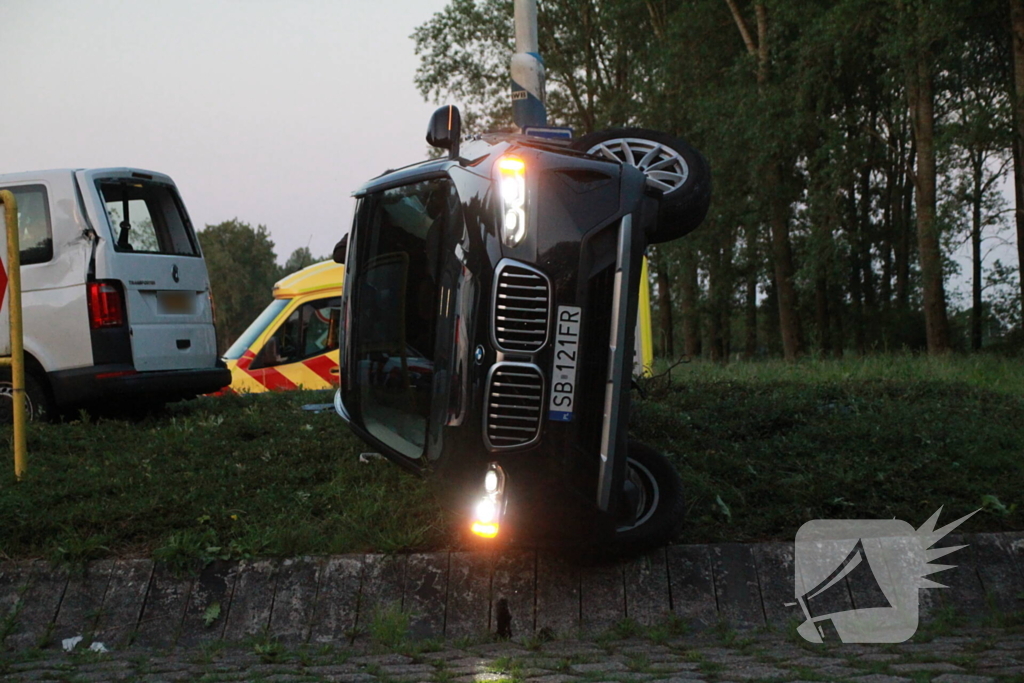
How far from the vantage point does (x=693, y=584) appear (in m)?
5.29

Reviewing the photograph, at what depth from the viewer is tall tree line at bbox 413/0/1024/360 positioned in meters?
19.7

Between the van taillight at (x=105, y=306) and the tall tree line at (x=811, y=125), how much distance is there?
1392 cm

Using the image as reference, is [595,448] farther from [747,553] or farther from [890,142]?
[890,142]

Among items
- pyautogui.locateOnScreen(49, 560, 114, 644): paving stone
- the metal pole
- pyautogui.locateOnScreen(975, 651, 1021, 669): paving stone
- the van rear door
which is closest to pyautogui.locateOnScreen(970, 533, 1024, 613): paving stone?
pyautogui.locateOnScreen(975, 651, 1021, 669): paving stone

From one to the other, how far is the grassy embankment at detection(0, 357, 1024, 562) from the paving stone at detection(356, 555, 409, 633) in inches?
4.1

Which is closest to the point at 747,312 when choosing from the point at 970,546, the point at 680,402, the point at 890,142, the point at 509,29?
the point at 890,142

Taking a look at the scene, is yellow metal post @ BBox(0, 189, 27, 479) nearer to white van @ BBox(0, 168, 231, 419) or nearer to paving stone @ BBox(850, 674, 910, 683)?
white van @ BBox(0, 168, 231, 419)

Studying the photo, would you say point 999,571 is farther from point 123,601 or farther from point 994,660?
point 123,601

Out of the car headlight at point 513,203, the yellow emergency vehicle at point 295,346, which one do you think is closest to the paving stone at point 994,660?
the car headlight at point 513,203

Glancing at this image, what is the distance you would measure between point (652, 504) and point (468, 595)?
1.01 meters

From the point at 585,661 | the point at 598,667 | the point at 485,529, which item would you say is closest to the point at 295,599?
the point at 485,529

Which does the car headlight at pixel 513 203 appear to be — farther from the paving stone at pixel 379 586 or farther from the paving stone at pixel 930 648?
the paving stone at pixel 930 648

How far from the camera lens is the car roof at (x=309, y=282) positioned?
1502 cm

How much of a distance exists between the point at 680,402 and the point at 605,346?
441 centimetres
